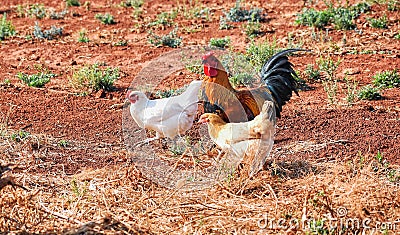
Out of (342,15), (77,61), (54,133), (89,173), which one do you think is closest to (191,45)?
(77,61)

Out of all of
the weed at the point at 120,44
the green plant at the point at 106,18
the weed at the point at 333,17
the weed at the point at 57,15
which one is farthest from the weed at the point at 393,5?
the weed at the point at 57,15

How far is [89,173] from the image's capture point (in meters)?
5.75

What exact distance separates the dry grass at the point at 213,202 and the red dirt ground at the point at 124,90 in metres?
0.37

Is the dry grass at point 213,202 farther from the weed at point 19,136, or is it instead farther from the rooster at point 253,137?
the weed at point 19,136

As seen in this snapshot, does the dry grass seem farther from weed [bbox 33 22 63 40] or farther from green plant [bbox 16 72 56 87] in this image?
weed [bbox 33 22 63 40]

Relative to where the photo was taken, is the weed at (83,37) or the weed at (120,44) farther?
the weed at (83,37)

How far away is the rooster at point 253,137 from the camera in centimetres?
522

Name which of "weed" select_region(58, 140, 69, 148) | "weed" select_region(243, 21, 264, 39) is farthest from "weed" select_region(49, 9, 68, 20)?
"weed" select_region(58, 140, 69, 148)

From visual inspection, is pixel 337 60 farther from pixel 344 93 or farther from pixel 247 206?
pixel 247 206

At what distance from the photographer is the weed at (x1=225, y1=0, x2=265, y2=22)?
10.9 meters

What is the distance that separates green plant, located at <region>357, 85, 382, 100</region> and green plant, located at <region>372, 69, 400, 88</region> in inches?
15.2

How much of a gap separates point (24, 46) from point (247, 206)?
258 inches

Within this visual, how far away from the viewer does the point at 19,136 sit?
6.52m

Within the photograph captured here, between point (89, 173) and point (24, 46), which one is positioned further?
point (24, 46)
